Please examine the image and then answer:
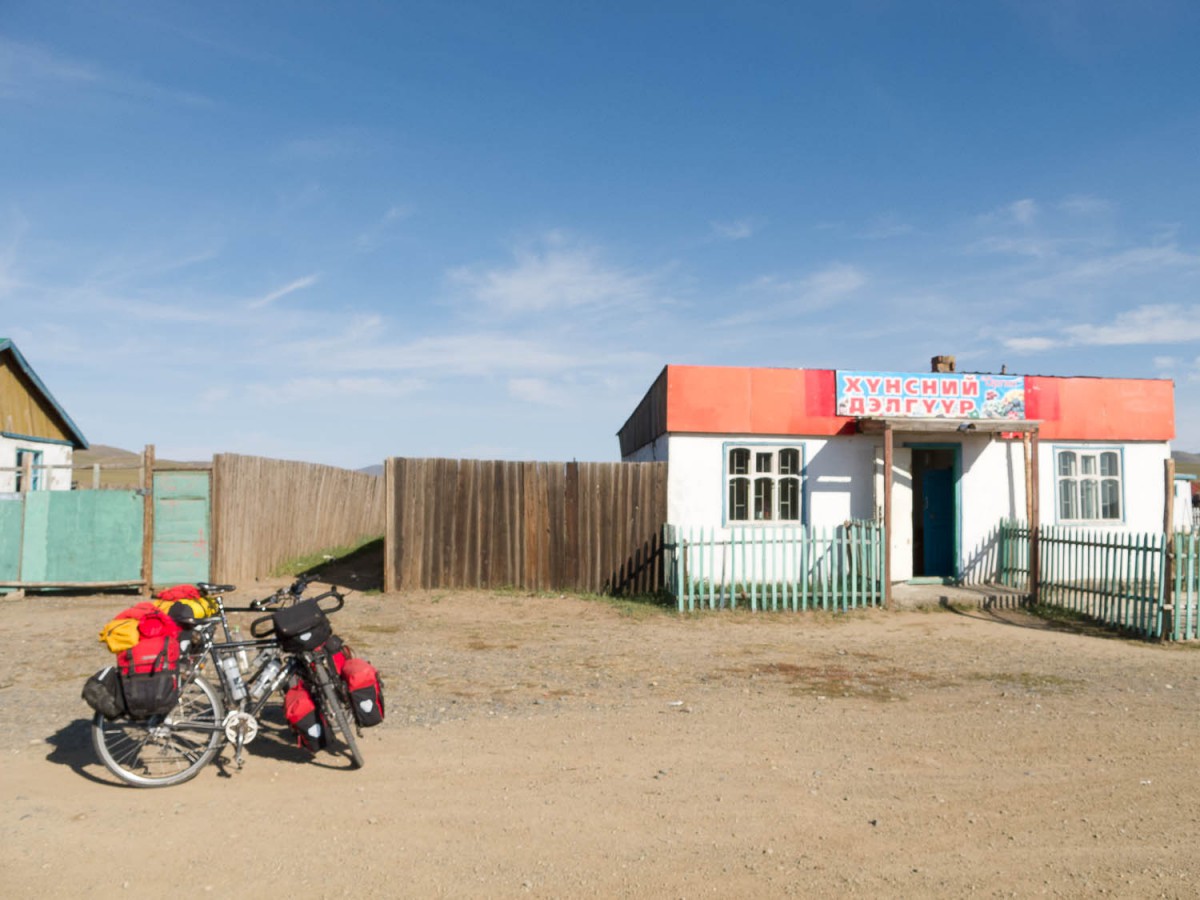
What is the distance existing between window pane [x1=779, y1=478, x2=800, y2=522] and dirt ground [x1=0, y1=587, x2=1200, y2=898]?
5204 mm

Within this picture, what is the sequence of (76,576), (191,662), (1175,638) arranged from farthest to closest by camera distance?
(76,576) < (1175,638) < (191,662)

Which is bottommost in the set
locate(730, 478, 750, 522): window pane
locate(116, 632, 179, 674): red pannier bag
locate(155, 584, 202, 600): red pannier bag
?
locate(116, 632, 179, 674): red pannier bag

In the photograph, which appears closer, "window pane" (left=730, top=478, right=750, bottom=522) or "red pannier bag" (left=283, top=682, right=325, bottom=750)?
"red pannier bag" (left=283, top=682, right=325, bottom=750)

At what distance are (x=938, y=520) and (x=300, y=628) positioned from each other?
40.2 feet

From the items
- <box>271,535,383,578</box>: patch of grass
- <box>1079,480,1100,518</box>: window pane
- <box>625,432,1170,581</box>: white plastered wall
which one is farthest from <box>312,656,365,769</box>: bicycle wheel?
<box>1079,480,1100,518</box>: window pane

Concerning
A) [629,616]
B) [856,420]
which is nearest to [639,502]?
[629,616]

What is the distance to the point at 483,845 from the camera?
4164 millimetres

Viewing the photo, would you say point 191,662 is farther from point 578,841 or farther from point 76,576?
point 76,576

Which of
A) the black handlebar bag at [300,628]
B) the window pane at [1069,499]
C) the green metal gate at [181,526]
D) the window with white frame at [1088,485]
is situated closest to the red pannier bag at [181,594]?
the black handlebar bag at [300,628]

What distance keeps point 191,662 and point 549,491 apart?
860cm

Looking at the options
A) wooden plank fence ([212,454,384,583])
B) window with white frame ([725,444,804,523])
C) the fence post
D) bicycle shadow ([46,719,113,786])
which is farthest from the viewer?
window with white frame ([725,444,804,523])

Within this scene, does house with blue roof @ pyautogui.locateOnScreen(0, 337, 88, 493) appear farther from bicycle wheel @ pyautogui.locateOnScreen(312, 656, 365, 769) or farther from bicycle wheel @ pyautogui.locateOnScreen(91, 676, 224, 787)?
bicycle wheel @ pyautogui.locateOnScreen(312, 656, 365, 769)

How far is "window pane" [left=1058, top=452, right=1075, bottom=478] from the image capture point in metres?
14.8

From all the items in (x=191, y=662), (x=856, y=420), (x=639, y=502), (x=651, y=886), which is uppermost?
(x=856, y=420)
